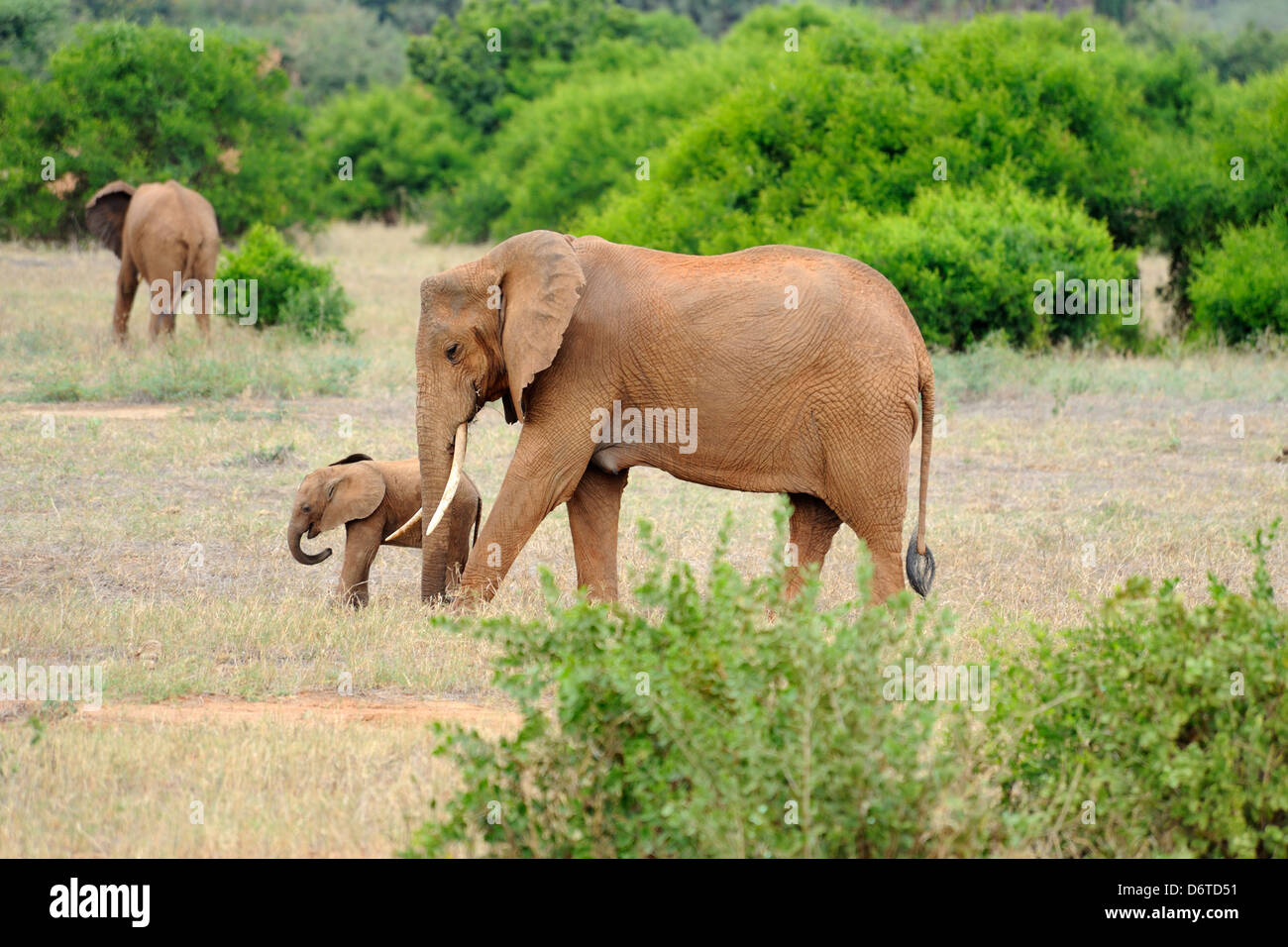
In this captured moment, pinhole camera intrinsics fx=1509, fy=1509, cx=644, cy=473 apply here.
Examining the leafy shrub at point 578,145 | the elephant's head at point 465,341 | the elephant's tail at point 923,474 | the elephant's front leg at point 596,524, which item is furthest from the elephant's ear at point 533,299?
the leafy shrub at point 578,145

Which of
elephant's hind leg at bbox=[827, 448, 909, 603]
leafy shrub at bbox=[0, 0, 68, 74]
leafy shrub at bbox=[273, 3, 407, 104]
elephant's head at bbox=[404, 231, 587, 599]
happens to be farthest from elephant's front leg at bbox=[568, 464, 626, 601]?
leafy shrub at bbox=[273, 3, 407, 104]

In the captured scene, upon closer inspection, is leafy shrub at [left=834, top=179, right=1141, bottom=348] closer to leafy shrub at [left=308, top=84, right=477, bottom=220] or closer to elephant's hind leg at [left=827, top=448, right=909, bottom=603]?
elephant's hind leg at [left=827, top=448, right=909, bottom=603]

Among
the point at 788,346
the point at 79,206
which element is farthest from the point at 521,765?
the point at 79,206

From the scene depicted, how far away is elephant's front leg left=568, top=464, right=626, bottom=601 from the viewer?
7.68 meters

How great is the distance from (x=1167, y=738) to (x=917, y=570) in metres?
3.06

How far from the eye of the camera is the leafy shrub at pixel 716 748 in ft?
13.4

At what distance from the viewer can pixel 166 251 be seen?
1636 centimetres

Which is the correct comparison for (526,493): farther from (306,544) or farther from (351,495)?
(306,544)

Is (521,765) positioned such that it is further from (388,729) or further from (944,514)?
(944,514)

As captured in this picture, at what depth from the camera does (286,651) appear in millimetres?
6973

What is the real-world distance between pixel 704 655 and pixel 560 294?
10.0ft

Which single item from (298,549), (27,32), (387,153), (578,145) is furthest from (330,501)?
(387,153)

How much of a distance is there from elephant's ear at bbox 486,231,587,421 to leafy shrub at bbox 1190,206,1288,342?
1263 centimetres

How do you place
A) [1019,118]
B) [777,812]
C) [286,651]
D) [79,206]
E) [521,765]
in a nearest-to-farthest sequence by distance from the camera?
[777,812] < [521,765] < [286,651] < [1019,118] < [79,206]
